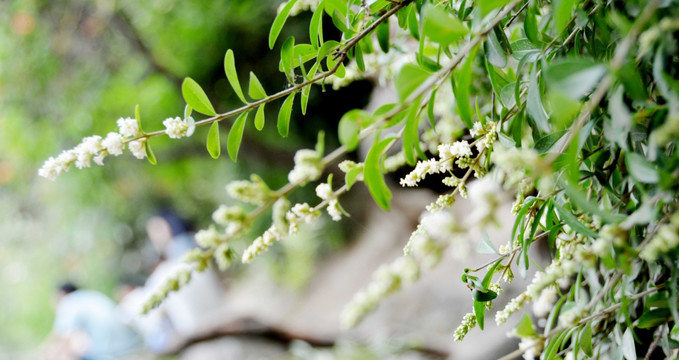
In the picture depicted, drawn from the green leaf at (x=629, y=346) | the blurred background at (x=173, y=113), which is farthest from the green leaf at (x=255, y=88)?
the blurred background at (x=173, y=113)

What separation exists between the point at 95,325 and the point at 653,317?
2.89m

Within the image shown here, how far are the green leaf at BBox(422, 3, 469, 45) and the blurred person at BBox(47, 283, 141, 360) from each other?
2889 millimetres

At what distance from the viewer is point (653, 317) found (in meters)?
0.37

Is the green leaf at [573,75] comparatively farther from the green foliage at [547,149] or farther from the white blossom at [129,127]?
the white blossom at [129,127]

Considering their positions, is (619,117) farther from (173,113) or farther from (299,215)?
(173,113)

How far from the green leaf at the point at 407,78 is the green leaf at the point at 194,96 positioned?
0.60ft

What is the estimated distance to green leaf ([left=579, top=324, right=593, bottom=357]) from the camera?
373 mm

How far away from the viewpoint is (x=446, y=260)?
1.72 m

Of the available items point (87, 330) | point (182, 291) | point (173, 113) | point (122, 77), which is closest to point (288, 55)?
point (173, 113)

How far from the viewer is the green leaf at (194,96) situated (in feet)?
1.28

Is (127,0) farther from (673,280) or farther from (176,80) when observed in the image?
(673,280)

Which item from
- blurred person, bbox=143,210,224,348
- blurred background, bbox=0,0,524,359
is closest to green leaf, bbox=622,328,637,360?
blurred background, bbox=0,0,524,359

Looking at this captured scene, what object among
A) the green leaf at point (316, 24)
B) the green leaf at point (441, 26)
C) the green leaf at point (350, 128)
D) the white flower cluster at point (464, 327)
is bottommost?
the white flower cluster at point (464, 327)

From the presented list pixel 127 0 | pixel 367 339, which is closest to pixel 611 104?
pixel 367 339
